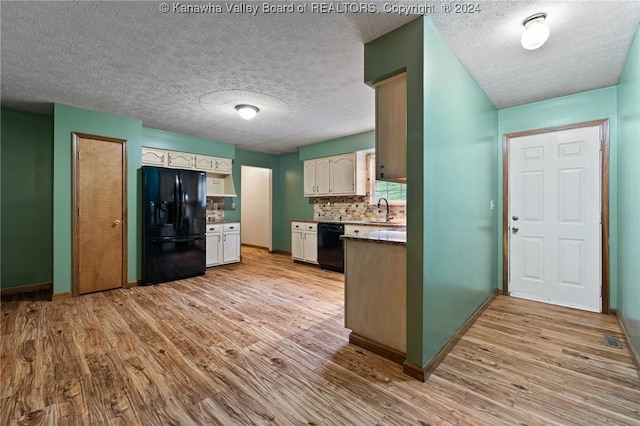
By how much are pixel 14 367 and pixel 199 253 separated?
9.03 ft

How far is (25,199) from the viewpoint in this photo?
155 inches

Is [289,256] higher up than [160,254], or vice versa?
[160,254]

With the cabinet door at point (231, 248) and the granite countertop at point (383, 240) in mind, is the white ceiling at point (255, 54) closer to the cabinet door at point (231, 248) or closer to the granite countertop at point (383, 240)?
the granite countertop at point (383, 240)

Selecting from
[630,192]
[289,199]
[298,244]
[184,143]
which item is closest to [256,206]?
[289,199]

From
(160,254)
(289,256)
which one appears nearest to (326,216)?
(289,256)

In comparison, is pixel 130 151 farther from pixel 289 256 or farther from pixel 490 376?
pixel 490 376

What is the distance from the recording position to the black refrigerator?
13.7 feet

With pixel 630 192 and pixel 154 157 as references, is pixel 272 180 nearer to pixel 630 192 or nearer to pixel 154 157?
pixel 154 157

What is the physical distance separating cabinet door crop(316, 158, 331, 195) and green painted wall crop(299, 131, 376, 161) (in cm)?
14

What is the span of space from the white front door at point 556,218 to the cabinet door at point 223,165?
4.79m

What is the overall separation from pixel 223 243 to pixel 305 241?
158cm

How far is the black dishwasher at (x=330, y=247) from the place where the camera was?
4.96 m

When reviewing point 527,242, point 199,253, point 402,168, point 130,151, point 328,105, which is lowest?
point 199,253

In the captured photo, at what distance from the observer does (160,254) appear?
427cm
